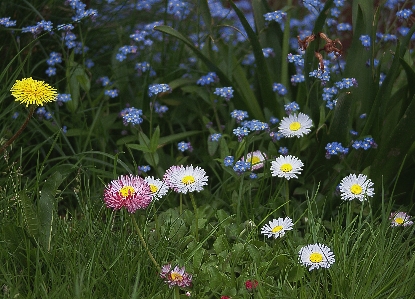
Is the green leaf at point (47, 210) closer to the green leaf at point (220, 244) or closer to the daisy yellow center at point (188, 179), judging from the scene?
the daisy yellow center at point (188, 179)

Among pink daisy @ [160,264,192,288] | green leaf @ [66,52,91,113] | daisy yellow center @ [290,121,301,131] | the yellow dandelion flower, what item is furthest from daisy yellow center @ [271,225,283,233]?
green leaf @ [66,52,91,113]

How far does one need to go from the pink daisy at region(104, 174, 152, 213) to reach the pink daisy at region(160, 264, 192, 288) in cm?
20

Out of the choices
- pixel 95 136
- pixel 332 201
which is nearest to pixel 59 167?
pixel 95 136

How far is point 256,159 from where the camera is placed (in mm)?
2891

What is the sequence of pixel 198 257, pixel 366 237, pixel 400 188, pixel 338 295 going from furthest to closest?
pixel 400 188 → pixel 366 237 → pixel 198 257 → pixel 338 295

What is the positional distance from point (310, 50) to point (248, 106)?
0.41 meters

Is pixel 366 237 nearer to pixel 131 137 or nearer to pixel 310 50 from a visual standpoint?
pixel 310 50

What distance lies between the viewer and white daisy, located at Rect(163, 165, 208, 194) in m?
2.36

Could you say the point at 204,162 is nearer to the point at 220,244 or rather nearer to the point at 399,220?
the point at 220,244

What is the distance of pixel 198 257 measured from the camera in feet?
7.57

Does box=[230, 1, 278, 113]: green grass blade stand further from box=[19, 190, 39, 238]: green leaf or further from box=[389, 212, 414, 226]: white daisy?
box=[19, 190, 39, 238]: green leaf

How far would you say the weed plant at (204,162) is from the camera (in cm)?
219

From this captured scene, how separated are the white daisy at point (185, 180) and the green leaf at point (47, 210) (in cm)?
38

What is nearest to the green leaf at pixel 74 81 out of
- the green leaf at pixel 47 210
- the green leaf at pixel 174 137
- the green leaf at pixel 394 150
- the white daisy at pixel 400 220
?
the green leaf at pixel 174 137
